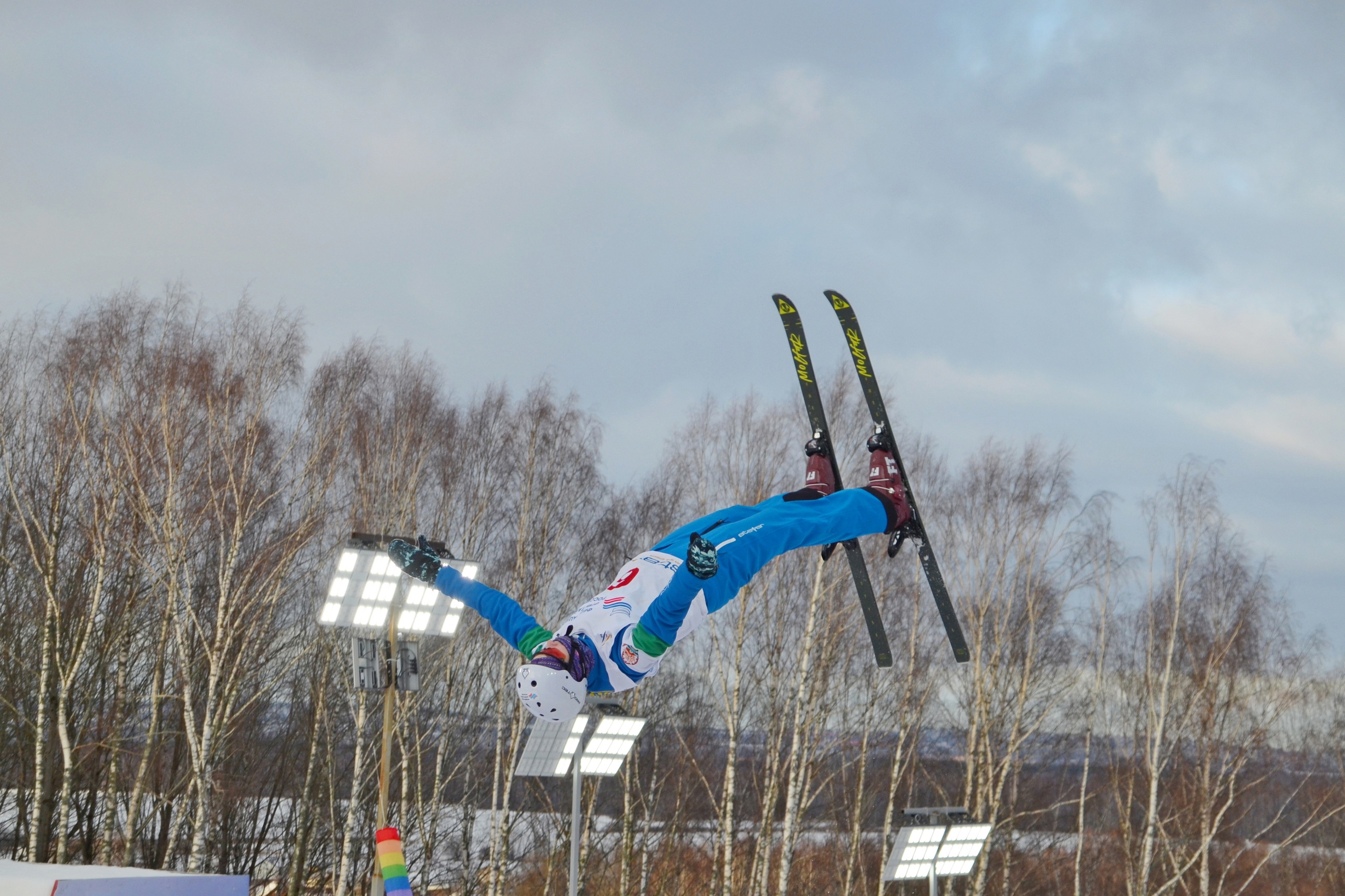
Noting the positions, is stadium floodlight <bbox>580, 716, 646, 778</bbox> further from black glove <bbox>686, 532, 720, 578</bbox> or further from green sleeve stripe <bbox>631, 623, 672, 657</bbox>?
black glove <bbox>686, 532, 720, 578</bbox>

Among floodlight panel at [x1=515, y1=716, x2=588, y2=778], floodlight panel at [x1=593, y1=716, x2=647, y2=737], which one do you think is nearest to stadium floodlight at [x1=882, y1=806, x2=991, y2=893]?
floodlight panel at [x1=593, y1=716, x2=647, y2=737]

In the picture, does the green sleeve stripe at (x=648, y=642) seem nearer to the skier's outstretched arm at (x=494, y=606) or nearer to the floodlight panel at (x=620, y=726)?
the skier's outstretched arm at (x=494, y=606)

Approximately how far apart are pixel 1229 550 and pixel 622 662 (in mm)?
17256

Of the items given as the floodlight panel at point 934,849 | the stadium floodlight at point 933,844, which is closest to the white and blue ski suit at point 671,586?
the stadium floodlight at point 933,844

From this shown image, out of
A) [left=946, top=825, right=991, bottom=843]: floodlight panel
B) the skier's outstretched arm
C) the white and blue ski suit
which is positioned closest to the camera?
the white and blue ski suit

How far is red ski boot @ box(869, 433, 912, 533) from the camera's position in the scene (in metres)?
5.66

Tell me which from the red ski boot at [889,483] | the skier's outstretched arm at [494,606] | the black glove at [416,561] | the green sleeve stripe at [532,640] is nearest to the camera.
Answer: the green sleeve stripe at [532,640]

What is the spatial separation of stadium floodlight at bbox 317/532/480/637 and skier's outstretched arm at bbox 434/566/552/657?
1.83 m

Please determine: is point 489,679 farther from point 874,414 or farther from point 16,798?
point 874,414

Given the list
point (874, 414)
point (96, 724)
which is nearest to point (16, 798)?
point (96, 724)

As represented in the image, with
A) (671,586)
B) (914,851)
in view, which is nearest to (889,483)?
(671,586)

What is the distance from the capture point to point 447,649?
15.9 metres

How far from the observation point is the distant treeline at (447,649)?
13422 mm

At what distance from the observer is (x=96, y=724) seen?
15938mm
